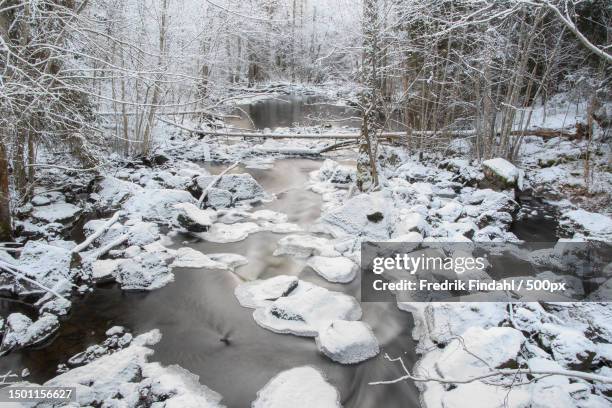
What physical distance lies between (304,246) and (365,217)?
53.2 inches

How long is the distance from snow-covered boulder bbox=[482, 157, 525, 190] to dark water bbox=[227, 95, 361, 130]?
21.0 ft

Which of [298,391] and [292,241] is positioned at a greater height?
[292,241]

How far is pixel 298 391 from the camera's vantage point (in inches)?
146

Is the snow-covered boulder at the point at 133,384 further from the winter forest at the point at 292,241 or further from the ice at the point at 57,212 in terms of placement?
the ice at the point at 57,212

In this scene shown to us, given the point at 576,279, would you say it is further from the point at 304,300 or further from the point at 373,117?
the point at 373,117

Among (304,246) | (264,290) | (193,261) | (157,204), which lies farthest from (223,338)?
(157,204)

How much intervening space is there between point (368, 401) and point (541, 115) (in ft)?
41.9

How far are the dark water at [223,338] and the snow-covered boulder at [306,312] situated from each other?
4.4 inches

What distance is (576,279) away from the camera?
205 inches

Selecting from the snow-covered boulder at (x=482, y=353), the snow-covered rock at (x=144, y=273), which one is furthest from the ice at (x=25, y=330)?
the snow-covered boulder at (x=482, y=353)

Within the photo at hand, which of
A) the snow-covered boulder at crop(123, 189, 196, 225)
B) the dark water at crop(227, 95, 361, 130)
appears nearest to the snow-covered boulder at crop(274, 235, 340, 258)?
the snow-covered boulder at crop(123, 189, 196, 225)

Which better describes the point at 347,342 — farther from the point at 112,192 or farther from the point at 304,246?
the point at 112,192

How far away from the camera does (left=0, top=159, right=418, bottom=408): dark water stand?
3852 mm

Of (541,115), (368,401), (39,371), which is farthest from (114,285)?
(541,115)
